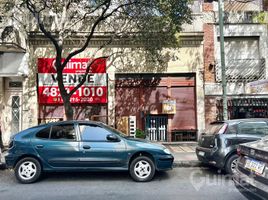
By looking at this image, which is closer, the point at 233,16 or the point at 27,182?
the point at 27,182

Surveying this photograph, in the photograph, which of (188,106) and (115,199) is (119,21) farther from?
(115,199)

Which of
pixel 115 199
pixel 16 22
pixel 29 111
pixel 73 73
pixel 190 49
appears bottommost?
pixel 115 199

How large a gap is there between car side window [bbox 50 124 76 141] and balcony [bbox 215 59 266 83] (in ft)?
26.2

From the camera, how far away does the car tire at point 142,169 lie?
7.24 meters

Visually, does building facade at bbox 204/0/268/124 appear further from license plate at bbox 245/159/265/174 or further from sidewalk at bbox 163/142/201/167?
license plate at bbox 245/159/265/174

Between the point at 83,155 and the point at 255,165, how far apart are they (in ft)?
13.4

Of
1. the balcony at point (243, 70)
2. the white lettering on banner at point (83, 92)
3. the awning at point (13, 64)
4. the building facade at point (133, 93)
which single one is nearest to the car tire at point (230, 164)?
the building facade at point (133, 93)

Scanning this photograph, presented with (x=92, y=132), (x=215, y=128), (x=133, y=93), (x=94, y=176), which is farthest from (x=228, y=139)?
(x=133, y=93)

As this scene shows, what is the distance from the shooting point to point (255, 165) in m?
4.59

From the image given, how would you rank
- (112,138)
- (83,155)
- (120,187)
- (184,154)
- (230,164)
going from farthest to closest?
(184,154)
(230,164)
(112,138)
(83,155)
(120,187)

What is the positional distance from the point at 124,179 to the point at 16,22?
323 inches

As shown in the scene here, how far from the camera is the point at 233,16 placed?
13.5 meters

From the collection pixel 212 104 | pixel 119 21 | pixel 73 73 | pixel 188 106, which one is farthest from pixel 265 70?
pixel 73 73

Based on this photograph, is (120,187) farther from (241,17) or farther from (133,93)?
(241,17)
